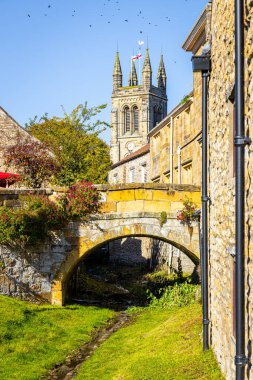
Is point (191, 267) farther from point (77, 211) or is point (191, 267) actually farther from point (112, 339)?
point (112, 339)

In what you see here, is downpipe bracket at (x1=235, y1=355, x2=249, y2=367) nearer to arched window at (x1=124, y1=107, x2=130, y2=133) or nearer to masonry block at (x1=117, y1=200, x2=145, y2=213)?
masonry block at (x1=117, y1=200, x2=145, y2=213)

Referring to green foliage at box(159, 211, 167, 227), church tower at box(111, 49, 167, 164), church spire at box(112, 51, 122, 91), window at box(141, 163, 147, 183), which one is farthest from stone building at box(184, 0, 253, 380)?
church spire at box(112, 51, 122, 91)

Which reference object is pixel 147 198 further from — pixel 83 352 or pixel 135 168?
pixel 135 168

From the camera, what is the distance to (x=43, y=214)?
1560cm

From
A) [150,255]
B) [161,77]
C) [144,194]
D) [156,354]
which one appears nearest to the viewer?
[156,354]

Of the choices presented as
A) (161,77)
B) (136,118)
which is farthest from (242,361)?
(161,77)

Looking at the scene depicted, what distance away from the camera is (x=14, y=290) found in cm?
1581

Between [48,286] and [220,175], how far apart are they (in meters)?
8.99

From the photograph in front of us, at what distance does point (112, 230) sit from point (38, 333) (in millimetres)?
4018

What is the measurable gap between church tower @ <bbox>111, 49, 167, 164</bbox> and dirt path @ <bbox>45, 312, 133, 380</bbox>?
2685 inches

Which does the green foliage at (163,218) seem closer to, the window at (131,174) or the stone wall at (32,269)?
the stone wall at (32,269)

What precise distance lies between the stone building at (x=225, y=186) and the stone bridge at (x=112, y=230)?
6385 millimetres

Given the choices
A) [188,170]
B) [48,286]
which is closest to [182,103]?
[188,170]

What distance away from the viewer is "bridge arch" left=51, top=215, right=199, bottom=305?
15.8 metres
